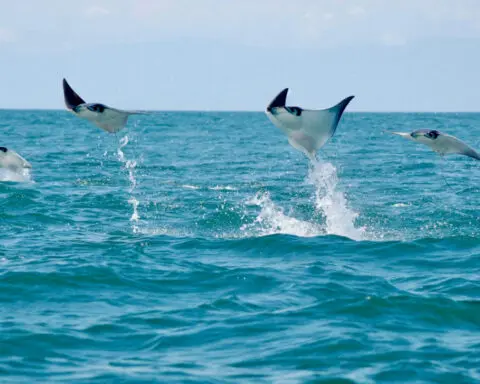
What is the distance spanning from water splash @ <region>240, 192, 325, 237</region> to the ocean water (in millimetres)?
56

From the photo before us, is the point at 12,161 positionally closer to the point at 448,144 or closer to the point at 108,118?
the point at 108,118

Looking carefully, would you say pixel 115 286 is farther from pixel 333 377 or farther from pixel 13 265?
pixel 333 377

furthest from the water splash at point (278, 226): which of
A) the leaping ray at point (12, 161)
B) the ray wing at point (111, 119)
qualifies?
the leaping ray at point (12, 161)

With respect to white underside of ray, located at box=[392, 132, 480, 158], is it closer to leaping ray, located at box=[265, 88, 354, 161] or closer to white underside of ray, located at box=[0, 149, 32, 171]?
leaping ray, located at box=[265, 88, 354, 161]

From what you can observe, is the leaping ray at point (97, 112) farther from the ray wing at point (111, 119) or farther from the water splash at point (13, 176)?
the water splash at point (13, 176)

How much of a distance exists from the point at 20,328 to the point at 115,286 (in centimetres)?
199

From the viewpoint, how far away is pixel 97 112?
11.6 m

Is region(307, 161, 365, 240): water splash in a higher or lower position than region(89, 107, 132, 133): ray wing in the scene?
lower

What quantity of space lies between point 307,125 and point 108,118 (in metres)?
2.75

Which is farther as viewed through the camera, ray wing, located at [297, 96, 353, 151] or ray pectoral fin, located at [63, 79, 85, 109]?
ray pectoral fin, located at [63, 79, 85, 109]

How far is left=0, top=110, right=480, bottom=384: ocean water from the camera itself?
7402 mm

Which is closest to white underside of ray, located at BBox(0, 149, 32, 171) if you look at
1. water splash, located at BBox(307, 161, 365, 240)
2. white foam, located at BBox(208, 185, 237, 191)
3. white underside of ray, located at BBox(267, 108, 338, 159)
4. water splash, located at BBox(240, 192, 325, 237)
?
white foam, located at BBox(208, 185, 237, 191)

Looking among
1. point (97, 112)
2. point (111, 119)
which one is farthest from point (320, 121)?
point (97, 112)

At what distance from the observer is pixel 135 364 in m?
7.32
